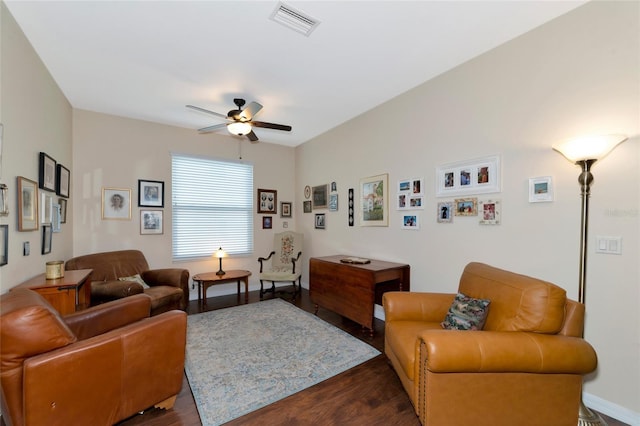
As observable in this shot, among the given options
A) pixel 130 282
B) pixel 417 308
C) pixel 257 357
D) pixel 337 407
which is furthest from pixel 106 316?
pixel 417 308

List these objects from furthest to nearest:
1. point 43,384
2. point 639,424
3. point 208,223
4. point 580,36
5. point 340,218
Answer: point 208,223, point 340,218, point 580,36, point 639,424, point 43,384

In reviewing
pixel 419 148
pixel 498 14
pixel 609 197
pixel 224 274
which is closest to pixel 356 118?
pixel 419 148

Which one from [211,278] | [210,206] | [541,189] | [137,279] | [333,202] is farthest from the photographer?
[210,206]

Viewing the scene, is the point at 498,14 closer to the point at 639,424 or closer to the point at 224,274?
the point at 639,424

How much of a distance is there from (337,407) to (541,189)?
229cm

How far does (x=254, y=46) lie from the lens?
2361mm

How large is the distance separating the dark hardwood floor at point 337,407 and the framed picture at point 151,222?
272 cm

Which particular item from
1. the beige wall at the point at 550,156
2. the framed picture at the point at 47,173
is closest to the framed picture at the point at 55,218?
the framed picture at the point at 47,173

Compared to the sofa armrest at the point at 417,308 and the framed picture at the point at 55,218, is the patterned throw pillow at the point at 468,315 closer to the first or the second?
the sofa armrest at the point at 417,308

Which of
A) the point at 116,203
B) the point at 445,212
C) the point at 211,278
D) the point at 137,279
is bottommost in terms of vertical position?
the point at 211,278

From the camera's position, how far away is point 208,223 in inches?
186

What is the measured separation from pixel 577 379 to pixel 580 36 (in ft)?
7.64

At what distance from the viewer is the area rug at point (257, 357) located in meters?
2.01

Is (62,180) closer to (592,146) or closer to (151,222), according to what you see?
(151,222)
